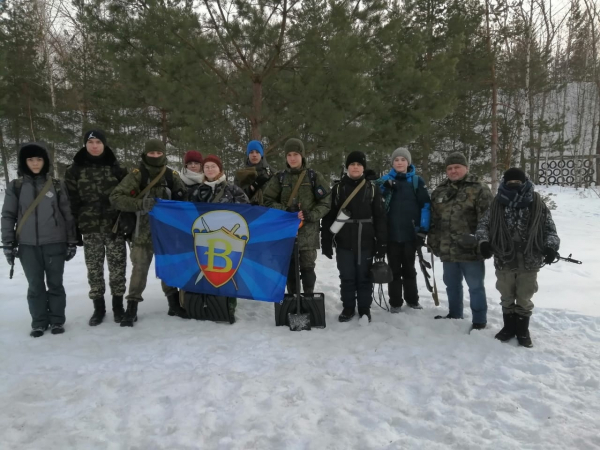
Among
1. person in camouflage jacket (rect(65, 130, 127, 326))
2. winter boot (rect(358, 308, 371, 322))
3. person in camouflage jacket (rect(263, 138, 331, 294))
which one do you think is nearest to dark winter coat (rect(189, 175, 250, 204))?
person in camouflage jacket (rect(263, 138, 331, 294))

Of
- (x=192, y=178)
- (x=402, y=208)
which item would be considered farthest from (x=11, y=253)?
(x=402, y=208)

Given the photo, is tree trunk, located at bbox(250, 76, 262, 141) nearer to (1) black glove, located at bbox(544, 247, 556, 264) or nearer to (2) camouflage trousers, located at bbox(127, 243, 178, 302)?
(2) camouflage trousers, located at bbox(127, 243, 178, 302)

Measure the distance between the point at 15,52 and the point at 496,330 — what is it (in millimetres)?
22207

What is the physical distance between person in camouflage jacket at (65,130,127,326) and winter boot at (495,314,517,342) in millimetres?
4019

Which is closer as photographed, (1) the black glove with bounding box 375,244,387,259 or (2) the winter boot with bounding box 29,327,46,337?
(2) the winter boot with bounding box 29,327,46,337

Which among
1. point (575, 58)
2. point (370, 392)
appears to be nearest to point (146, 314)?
point (370, 392)

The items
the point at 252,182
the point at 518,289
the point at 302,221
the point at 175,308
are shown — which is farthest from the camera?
the point at 252,182

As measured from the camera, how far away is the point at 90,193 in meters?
4.17

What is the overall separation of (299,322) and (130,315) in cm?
187

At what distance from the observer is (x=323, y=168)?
27.5ft

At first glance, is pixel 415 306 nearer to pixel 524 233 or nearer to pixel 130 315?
pixel 524 233

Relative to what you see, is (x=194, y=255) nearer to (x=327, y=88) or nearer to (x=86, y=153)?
(x=86, y=153)

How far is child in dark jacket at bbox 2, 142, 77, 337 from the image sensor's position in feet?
12.9

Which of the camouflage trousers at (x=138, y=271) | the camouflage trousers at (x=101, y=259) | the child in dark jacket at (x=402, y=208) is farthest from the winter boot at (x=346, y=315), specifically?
the camouflage trousers at (x=101, y=259)
